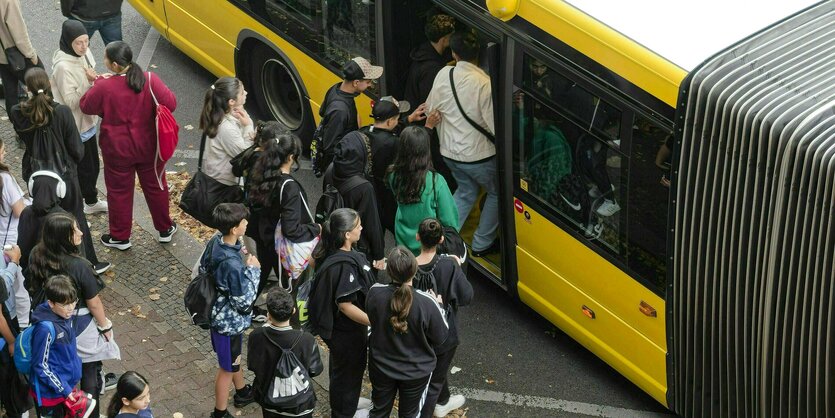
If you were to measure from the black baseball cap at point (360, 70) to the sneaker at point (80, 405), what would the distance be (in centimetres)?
301

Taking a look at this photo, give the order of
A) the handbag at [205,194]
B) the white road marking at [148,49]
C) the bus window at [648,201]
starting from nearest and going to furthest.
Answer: the bus window at [648,201]
the handbag at [205,194]
the white road marking at [148,49]

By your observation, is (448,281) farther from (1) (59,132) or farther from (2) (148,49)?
(2) (148,49)

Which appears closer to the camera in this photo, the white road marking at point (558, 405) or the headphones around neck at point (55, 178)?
the headphones around neck at point (55, 178)

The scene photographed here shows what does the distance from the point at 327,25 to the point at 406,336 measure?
400 centimetres

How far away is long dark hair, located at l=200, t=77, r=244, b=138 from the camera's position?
28.6 feet

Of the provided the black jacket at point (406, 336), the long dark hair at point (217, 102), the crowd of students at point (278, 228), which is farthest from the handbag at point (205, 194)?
the black jacket at point (406, 336)

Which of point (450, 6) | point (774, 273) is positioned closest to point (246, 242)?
point (450, 6)

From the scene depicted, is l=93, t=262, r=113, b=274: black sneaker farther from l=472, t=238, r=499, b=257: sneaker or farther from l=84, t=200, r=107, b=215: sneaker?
l=472, t=238, r=499, b=257: sneaker

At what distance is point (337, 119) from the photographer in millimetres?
9086

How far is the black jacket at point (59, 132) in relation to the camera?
28.7ft

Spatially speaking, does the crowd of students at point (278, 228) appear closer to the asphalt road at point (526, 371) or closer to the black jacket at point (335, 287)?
the black jacket at point (335, 287)

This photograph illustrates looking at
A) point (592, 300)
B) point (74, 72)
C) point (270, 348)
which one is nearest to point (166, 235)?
point (74, 72)

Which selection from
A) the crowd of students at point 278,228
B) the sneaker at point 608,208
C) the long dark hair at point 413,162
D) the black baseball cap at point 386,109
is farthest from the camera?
the black baseball cap at point 386,109

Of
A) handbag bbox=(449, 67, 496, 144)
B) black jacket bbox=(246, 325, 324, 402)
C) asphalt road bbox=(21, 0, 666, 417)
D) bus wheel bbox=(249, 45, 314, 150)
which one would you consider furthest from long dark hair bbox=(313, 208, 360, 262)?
bus wheel bbox=(249, 45, 314, 150)
